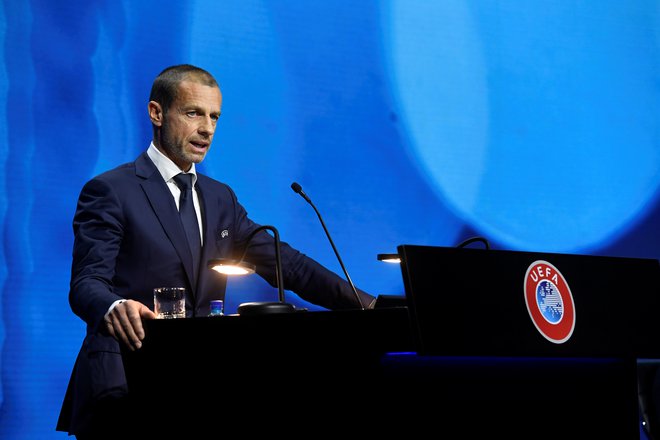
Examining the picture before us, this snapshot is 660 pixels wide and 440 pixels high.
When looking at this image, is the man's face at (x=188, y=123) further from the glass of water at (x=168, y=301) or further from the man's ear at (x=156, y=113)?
the glass of water at (x=168, y=301)

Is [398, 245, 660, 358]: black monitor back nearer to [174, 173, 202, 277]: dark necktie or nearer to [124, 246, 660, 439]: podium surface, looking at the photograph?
[124, 246, 660, 439]: podium surface

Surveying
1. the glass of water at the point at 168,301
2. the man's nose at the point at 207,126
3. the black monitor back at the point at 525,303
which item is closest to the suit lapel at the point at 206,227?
the man's nose at the point at 207,126

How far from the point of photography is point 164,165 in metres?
2.35

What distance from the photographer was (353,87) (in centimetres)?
335

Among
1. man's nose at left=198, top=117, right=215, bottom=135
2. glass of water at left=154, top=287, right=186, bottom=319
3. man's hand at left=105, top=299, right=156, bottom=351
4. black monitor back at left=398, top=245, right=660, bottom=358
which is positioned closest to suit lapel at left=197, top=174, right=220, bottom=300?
man's nose at left=198, top=117, right=215, bottom=135

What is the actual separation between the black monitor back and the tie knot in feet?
3.93

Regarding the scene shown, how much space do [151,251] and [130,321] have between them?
0.66 metres

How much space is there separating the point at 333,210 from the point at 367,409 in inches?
76.5

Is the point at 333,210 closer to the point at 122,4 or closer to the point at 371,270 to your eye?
the point at 371,270

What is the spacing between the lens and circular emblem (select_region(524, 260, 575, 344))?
137 centimetres

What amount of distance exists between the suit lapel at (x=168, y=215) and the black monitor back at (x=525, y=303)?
1073mm

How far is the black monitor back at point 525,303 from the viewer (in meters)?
1.27

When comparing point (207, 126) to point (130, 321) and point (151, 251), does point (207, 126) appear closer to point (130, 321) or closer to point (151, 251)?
point (151, 251)

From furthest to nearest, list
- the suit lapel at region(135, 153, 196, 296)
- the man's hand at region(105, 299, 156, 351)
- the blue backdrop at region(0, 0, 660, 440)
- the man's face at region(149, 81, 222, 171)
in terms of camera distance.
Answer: the blue backdrop at region(0, 0, 660, 440) < the man's face at region(149, 81, 222, 171) < the suit lapel at region(135, 153, 196, 296) < the man's hand at region(105, 299, 156, 351)
